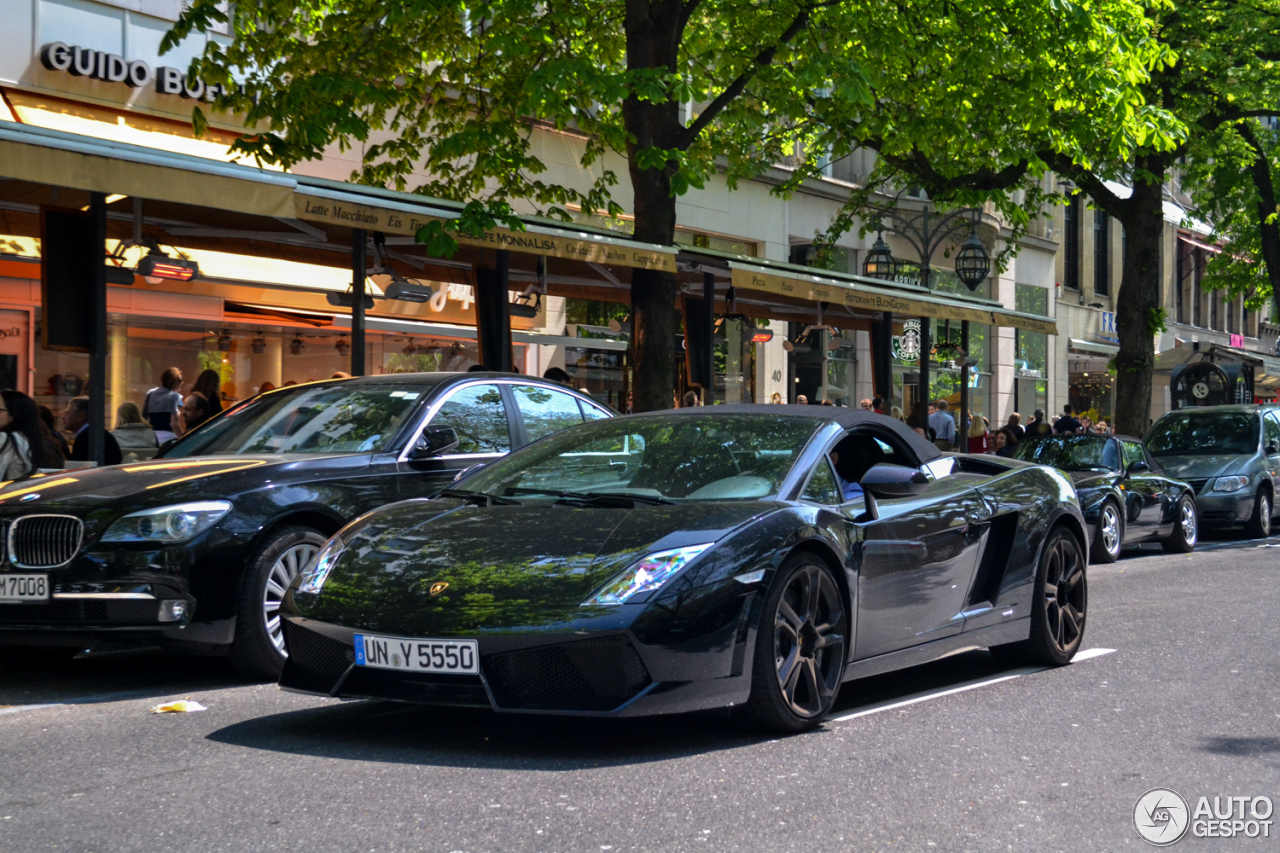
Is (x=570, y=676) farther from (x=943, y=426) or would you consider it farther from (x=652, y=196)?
(x=943, y=426)

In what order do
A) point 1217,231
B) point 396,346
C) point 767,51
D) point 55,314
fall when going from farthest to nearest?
point 1217,231, point 396,346, point 767,51, point 55,314

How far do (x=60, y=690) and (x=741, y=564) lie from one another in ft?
11.5

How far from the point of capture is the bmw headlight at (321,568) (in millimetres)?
5461

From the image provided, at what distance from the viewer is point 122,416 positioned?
37.4ft

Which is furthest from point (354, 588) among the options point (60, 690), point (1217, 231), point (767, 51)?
point (1217, 231)

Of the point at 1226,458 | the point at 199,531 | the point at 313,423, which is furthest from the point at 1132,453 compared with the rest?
the point at 199,531

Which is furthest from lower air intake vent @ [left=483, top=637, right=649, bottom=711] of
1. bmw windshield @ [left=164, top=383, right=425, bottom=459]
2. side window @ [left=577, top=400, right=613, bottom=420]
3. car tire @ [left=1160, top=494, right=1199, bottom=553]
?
car tire @ [left=1160, top=494, right=1199, bottom=553]

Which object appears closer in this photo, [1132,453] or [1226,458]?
[1132,453]

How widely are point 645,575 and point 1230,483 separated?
1506cm

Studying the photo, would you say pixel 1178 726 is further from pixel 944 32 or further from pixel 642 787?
pixel 944 32

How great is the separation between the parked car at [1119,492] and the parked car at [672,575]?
28.4ft

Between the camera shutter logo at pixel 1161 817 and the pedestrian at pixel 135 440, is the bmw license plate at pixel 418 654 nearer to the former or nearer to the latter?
the camera shutter logo at pixel 1161 817

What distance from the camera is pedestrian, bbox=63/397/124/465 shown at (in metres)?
10.3

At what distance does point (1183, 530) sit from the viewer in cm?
1669
